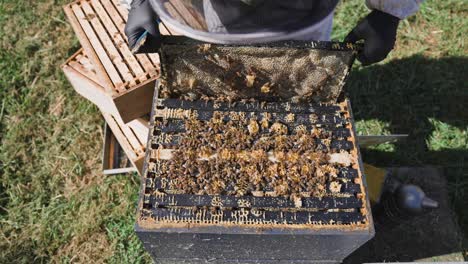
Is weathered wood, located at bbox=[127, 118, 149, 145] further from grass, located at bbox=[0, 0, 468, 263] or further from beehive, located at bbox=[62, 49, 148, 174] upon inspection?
grass, located at bbox=[0, 0, 468, 263]

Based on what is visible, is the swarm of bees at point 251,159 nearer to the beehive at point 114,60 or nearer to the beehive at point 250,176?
the beehive at point 250,176

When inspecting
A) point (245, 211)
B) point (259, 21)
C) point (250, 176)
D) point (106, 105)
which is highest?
point (259, 21)

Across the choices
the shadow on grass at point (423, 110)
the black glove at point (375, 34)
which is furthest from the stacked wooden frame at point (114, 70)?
the shadow on grass at point (423, 110)

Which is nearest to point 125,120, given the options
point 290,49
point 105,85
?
point 105,85

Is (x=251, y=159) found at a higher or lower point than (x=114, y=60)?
lower

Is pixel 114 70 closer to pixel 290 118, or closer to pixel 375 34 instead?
pixel 290 118

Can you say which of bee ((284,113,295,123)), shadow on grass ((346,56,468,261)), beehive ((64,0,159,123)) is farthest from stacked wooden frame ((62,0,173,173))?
shadow on grass ((346,56,468,261))

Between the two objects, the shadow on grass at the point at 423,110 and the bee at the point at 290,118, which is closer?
the bee at the point at 290,118

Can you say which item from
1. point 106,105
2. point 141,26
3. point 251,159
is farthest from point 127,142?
point 251,159
